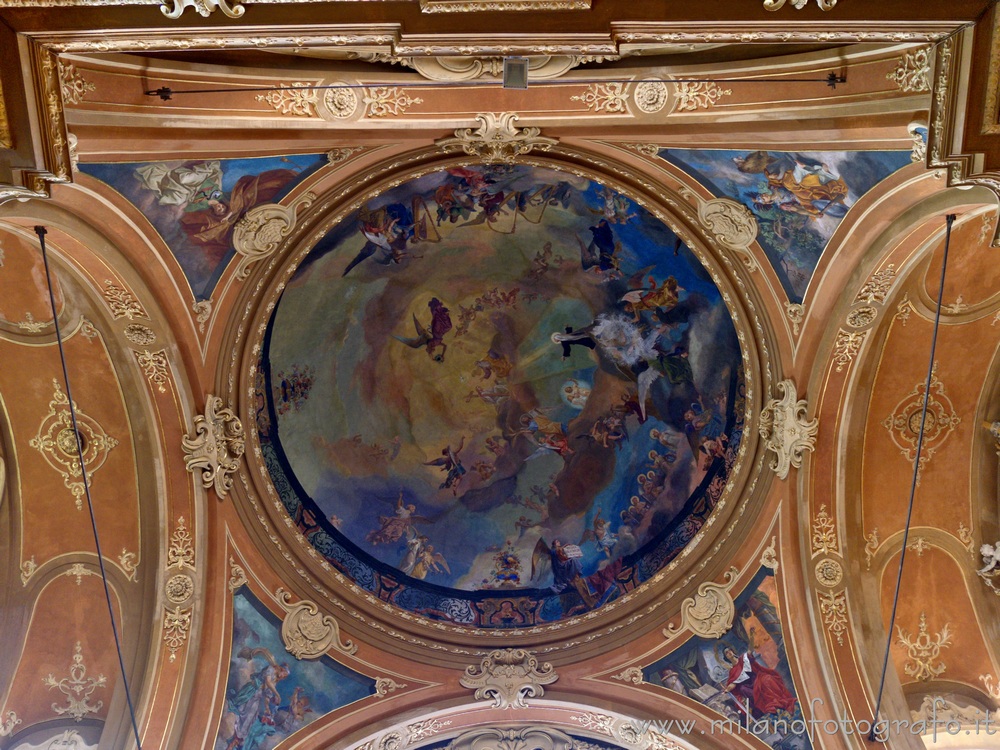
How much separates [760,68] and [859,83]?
1040mm

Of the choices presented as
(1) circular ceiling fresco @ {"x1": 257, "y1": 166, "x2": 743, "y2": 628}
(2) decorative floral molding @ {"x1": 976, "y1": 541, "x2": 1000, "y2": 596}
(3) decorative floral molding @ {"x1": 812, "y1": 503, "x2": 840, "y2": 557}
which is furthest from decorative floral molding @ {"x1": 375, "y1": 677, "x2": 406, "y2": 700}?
(2) decorative floral molding @ {"x1": 976, "y1": 541, "x2": 1000, "y2": 596}

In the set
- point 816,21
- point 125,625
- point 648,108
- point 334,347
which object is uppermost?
point 334,347

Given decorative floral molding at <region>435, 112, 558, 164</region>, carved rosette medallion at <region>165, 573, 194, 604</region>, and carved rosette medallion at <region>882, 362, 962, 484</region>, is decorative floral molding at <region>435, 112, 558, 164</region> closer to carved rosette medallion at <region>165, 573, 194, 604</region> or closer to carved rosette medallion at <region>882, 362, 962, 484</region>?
carved rosette medallion at <region>882, 362, 962, 484</region>

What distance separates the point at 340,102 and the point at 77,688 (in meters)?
8.48

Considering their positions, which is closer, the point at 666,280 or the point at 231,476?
the point at 231,476

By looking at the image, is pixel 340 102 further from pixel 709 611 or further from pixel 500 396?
pixel 709 611

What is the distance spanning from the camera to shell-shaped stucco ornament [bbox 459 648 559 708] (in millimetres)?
13398

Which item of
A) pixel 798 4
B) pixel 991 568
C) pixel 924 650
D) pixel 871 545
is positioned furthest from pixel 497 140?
pixel 924 650

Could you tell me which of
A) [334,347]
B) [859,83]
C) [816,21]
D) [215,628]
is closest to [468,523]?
[334,347]

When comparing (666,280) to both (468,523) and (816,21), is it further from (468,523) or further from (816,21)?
(816,21)

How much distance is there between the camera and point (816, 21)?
6934mm

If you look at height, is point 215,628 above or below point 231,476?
below

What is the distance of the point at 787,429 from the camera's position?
12469 mm

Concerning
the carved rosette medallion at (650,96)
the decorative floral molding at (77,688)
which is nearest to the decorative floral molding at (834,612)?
the carved rosette medallion at (650,96)
